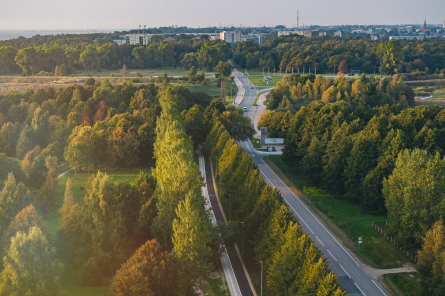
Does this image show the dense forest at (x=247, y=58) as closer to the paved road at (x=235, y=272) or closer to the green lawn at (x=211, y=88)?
the green lawn at (x=211, y=88)

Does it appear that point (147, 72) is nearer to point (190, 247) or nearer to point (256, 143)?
point (256, 143)

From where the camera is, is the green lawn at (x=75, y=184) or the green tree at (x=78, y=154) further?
the green tree at (x=78, y=154)

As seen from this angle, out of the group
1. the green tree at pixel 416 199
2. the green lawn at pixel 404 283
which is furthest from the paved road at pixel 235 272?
the green tree at pixel 416 199

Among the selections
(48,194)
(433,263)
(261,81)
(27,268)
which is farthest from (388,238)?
(261,81)

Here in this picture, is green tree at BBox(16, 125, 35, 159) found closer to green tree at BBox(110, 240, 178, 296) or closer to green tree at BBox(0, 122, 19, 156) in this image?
green tree at BBox(0, 122, 19, 156)

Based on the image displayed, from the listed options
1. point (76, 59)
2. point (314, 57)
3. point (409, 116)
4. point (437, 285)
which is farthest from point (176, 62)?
point (437, 285)

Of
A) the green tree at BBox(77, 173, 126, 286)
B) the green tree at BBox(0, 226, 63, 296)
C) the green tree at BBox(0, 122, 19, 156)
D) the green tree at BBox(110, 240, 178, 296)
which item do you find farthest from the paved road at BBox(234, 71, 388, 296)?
the green tree at BBox(0, 122, 19, 156)
